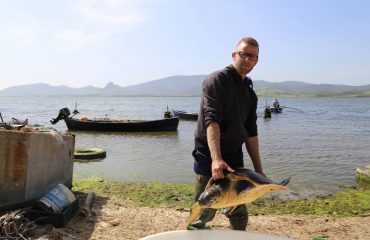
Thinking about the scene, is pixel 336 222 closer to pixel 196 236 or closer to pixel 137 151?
pixel 196 236

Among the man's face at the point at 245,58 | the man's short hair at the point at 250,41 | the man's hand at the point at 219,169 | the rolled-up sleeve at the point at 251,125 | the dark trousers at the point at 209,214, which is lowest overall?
the dark trousers at the point at 209,214

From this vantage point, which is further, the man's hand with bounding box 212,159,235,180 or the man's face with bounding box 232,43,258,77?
the man's face with bounding box 232,43,258,77

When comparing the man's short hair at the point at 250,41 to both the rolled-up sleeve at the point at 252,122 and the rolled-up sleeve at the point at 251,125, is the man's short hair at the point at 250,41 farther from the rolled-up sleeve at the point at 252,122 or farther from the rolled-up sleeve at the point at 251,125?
the rolled-up sleeve at the point at 251,125

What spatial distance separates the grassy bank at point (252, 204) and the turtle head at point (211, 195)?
4440 millimetres

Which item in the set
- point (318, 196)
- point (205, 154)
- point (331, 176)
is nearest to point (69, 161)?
point (205, 154)

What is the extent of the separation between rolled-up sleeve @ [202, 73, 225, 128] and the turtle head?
1.77ft

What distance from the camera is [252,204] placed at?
8305mm

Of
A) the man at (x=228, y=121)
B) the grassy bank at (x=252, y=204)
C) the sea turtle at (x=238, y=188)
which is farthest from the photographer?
the grassy bank at (x=252, y=204)

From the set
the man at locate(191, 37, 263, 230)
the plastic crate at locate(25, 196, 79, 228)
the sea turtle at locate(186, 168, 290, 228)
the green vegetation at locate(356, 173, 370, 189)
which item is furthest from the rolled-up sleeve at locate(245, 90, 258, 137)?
the green vegetation at locate(356, 173, 370, 189)

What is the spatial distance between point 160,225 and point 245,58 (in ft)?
12.1

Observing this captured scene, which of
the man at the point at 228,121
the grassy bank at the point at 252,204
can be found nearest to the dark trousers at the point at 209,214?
the man at the point at 228,121

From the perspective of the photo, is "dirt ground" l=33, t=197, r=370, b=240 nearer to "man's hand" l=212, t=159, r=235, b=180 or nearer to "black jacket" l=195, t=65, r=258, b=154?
"black jacket" l=195, t=65, r=258, b=154

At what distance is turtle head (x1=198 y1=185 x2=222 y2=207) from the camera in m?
3.20

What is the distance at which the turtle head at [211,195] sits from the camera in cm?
320
